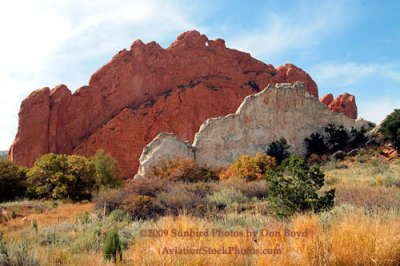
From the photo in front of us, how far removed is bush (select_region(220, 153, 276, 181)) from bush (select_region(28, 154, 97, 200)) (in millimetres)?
9710

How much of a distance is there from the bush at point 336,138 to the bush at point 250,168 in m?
10.8

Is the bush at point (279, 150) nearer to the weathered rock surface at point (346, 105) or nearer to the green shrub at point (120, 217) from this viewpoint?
the green shrub at point (120, 217)

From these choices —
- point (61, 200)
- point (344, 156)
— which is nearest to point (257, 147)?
point (344, 156)

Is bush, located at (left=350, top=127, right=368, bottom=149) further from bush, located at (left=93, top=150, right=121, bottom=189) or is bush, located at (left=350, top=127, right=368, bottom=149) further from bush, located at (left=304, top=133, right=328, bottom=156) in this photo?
bush, located at (left=93, top=150, right=121, bottom=189)

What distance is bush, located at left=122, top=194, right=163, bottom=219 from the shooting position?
1086 cm

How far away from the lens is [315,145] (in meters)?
32.9

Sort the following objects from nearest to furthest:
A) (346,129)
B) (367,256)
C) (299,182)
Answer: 1. (367,256)
2. (299,182)
3. (346,129)

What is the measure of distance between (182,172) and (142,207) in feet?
38.4

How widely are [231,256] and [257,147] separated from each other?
28420mm

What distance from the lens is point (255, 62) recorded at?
63062 mm

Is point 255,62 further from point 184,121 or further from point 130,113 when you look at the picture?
point 130,113

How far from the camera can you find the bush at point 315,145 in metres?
32.6

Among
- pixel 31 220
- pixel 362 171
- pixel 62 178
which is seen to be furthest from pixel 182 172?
pixel 362 171

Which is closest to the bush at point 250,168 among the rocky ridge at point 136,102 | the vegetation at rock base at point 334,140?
the vegetation at rock base at point 334,140
